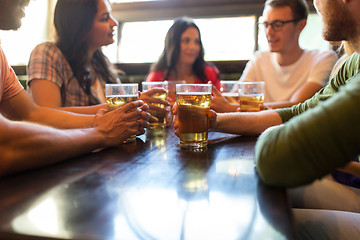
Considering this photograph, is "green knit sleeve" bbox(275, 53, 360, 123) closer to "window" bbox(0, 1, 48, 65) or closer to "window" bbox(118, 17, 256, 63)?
"window" bbox(118, 17, 256, 63)

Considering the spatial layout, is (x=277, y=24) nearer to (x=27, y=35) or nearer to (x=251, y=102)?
(x=251, y=102)

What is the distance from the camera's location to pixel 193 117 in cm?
93

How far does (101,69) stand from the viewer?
2.31 m

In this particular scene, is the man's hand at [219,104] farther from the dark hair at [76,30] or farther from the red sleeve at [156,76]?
the red sleeve at [156,76]

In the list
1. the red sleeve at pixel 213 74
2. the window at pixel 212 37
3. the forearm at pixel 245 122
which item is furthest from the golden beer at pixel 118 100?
the window at pixel 212 37

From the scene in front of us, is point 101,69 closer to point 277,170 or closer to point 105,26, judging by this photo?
point 105,26

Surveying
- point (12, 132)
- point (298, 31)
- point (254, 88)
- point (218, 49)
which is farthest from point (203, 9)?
point (12, 132)

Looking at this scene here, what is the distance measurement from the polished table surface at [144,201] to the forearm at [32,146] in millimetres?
25

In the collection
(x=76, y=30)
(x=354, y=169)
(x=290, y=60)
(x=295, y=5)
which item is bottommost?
(x=354, y=169)

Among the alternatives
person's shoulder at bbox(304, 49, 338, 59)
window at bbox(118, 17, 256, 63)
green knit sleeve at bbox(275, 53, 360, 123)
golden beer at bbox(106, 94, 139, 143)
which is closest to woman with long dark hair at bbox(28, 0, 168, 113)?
golden beer at bbox(106, 94, 139, 143)

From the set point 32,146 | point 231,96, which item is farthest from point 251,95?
point 32,146

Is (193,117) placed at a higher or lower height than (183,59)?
lower

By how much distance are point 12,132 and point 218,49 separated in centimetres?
360

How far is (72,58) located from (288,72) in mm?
1683
